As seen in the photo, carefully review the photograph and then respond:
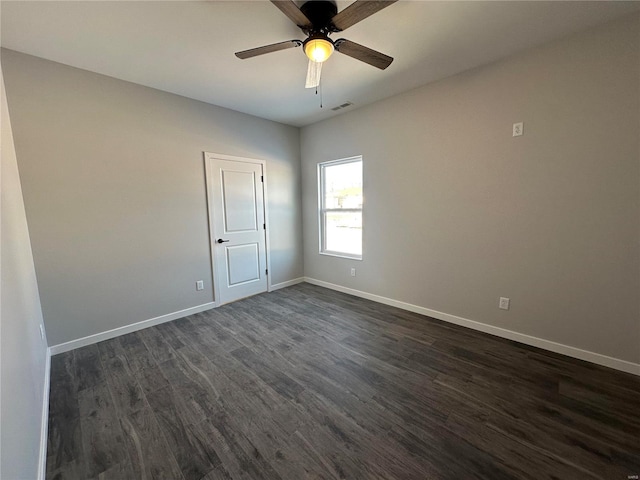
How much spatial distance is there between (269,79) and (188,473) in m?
3.21

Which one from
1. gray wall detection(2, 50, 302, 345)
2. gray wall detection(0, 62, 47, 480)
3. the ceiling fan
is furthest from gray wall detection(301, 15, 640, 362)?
gray wall detection(0, 62, 47, 480)

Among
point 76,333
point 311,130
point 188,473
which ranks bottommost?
point 188,473

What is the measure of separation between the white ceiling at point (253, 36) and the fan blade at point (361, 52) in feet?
0.76

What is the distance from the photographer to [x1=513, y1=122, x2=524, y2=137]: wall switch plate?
232cm

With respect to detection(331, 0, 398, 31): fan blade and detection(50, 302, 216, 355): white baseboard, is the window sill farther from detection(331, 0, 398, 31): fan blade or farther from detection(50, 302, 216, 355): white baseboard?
detection(331, 0, 398, 31): fan blade

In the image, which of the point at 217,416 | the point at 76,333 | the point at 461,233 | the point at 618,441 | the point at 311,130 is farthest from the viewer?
the point at 311,130

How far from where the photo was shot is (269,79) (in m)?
2.66

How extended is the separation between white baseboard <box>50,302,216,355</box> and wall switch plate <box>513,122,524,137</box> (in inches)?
156

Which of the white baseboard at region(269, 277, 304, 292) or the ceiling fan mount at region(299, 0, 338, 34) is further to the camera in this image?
the white baseboard at region(269, 277, 304, 292)

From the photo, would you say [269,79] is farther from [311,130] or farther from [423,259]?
[423,259]

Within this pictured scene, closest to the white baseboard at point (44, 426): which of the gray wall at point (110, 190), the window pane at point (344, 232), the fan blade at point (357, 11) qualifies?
the gray wall at point (110, 190)

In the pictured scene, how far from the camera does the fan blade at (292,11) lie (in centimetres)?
138

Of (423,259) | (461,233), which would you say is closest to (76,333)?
(423,259)

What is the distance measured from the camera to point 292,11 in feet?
4.85
